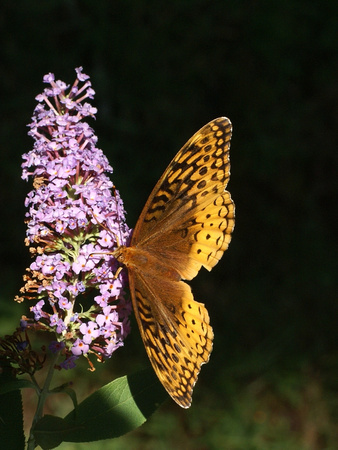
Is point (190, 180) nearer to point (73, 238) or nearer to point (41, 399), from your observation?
point (73, 238)

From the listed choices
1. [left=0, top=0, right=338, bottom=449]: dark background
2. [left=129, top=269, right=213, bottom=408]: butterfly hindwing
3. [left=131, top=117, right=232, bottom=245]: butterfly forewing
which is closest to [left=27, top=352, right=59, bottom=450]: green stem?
[left=129, top=269, right=213, bottom=408]: butterfly hindwing

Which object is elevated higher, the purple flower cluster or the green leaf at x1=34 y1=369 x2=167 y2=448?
the purple flower cluster

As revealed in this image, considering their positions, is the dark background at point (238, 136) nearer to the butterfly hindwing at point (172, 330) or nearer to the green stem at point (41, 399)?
the butterfly hindwing at point (172, 330)

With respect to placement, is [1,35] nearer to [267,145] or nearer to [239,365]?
[267,145]

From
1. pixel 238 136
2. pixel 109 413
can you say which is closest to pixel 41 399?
pixel 109 413

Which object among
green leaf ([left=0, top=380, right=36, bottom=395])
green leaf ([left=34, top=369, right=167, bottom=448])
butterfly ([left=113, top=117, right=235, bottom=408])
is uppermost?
butterfly ([left=113, top=117, right=235, bottom=408])

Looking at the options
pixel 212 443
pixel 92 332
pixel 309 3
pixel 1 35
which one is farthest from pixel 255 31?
pixel 92 332

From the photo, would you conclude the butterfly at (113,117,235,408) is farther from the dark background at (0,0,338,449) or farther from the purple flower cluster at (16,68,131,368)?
the dark background at (0,0,338,449)
